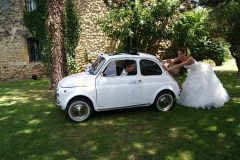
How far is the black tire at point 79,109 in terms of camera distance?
7.29 meters

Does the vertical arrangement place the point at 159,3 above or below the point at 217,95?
above

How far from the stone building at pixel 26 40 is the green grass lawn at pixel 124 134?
341 inches

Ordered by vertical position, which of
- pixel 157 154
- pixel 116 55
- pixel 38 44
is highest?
pixel 38 44

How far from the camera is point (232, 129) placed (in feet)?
22.0

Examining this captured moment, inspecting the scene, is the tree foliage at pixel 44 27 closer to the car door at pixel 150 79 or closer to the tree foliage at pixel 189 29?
the tree foliage at pixel 189 29

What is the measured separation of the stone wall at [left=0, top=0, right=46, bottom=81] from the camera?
17.2 m

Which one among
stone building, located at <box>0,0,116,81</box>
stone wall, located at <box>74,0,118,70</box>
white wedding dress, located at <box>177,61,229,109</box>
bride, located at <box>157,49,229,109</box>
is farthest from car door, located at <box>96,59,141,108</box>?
stone building, located at <box>0,0,116,81</box>

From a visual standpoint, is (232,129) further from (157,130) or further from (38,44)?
(38,44)

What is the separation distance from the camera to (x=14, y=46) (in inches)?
691

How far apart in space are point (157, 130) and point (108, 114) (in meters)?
1.80

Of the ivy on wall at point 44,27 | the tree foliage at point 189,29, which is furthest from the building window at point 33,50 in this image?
the tree foliage at point 189,29

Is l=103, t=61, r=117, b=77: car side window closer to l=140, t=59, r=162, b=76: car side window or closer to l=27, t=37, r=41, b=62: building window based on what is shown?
l=140, t=59, r=162, b=76: car side window

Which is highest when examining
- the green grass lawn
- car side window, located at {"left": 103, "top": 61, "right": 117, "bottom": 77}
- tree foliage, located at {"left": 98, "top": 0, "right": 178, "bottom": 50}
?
tree foliage, located at {"left": 98, "top": 0, "right": 178, "bottom": 50}

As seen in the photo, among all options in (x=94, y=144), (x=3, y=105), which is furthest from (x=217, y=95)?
(x=3, y=105)
